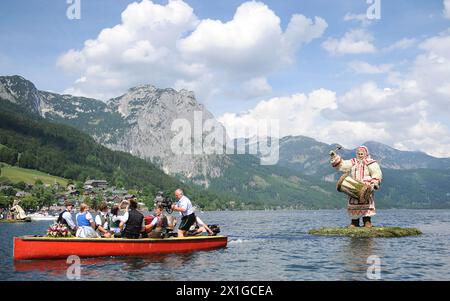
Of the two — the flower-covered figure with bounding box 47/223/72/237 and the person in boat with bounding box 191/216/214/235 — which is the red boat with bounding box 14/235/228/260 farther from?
the person in boat with bounding box 191/216/214/235

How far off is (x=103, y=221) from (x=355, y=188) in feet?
78.5

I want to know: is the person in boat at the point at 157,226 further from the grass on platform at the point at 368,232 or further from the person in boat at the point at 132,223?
the grass on platform at the point at 368,232

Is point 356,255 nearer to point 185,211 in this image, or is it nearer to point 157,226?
point 185,211

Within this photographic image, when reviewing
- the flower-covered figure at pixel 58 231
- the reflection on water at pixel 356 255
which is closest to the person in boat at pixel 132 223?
the flower-covered figure at pixel 58 231

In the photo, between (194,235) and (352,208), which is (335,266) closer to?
(194,235)

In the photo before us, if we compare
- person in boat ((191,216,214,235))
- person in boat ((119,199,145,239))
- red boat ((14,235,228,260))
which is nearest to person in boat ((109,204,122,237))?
person in boat ((119,199,145,239))

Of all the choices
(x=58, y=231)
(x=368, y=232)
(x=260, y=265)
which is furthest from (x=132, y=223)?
(x=368, y=232)

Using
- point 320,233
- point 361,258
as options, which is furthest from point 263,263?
point 320,233

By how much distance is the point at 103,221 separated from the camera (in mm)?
32500

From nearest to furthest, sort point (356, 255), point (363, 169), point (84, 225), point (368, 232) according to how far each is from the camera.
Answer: point (84, 225) → point (356, 255) → point (363, 169) → point (368, 232)

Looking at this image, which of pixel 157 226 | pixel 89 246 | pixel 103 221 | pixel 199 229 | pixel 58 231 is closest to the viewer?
pixel 89 246

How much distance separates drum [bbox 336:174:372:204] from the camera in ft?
140

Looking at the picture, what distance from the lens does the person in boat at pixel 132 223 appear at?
1161 inches
